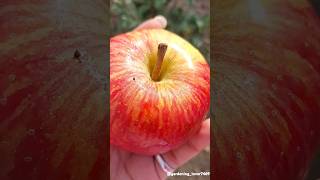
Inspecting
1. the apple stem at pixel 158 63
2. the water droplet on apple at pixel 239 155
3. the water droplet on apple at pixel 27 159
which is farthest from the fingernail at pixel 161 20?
the water droplet on apple at pixel 27 159

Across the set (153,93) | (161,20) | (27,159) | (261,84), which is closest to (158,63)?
(153,93)

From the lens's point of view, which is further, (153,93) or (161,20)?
(161,20)

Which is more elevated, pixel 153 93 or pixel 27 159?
pixel 153 93

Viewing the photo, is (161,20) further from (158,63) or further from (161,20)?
(158,63)

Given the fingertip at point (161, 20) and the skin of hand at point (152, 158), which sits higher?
the fingertip at point (161, 20)

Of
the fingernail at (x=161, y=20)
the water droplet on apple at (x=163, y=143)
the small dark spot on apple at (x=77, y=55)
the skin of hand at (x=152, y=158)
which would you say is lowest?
the skin of hand at (x=152, y=158)

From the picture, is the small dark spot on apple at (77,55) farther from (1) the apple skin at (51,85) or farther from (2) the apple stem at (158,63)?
(2) the apple stem at (158,63)

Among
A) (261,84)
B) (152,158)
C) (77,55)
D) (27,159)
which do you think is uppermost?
(77,55)
